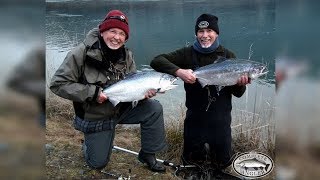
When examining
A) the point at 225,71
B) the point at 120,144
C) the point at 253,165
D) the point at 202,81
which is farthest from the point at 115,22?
the point at 253,165

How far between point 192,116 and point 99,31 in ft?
3.89

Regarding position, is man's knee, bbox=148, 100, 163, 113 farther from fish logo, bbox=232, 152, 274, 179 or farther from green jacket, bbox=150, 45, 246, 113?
fish logo, bbox=232, 152, 274, 179

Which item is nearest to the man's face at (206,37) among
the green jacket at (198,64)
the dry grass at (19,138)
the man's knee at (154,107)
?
the green jacket at (198,64)

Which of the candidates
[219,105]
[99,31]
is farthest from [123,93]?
[219,105]

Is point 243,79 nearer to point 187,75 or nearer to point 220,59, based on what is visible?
point 220,59

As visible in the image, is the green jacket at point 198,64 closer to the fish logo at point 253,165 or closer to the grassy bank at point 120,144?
the fish logo at point 253,165

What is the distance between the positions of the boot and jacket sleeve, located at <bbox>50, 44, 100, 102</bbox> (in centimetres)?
81

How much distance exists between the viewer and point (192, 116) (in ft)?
14.5

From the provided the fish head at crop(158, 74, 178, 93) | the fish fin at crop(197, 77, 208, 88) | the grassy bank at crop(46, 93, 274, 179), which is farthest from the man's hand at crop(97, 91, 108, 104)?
the fish fin at crop(197, 77, 208, 88)

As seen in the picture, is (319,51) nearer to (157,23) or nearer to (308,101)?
(308,101)

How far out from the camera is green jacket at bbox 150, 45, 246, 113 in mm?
4270

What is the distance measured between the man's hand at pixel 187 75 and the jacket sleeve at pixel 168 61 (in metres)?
0.11

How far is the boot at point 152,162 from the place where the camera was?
4414 mm

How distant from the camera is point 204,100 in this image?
14.3 ft
